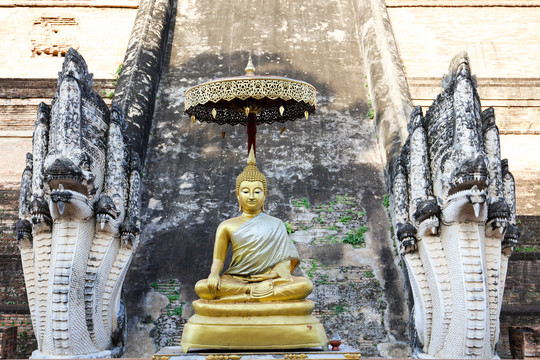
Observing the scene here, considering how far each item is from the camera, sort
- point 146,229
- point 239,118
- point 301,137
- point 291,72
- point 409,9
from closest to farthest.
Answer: point 239,118
point 146,229
point 301,137
point 291,72
point 409,9

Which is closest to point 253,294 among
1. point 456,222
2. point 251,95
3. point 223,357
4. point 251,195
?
point 223,357

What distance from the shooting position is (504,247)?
6531mm

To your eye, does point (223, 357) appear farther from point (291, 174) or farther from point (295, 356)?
point (291, 174)

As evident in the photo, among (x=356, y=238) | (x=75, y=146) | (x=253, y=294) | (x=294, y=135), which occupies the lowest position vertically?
(x=253, y=294)

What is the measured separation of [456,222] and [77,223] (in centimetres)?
348

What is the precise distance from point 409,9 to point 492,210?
8.62 m

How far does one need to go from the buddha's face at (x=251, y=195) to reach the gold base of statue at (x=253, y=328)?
0.93 meters

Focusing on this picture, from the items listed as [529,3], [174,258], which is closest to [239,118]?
[174,258]

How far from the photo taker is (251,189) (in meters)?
6.02

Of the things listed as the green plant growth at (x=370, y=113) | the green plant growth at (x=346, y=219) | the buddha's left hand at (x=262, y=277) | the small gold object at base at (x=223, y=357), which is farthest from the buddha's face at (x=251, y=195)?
the green plant growth at (x=370, y=113)

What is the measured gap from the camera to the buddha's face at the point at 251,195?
5.99 meters

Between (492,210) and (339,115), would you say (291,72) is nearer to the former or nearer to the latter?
(339,115)

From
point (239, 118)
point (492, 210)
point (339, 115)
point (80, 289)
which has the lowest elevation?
point (80, 289)

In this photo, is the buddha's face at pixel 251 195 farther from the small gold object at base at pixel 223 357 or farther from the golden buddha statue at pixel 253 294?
the small gold object at base at pixel 223 357
